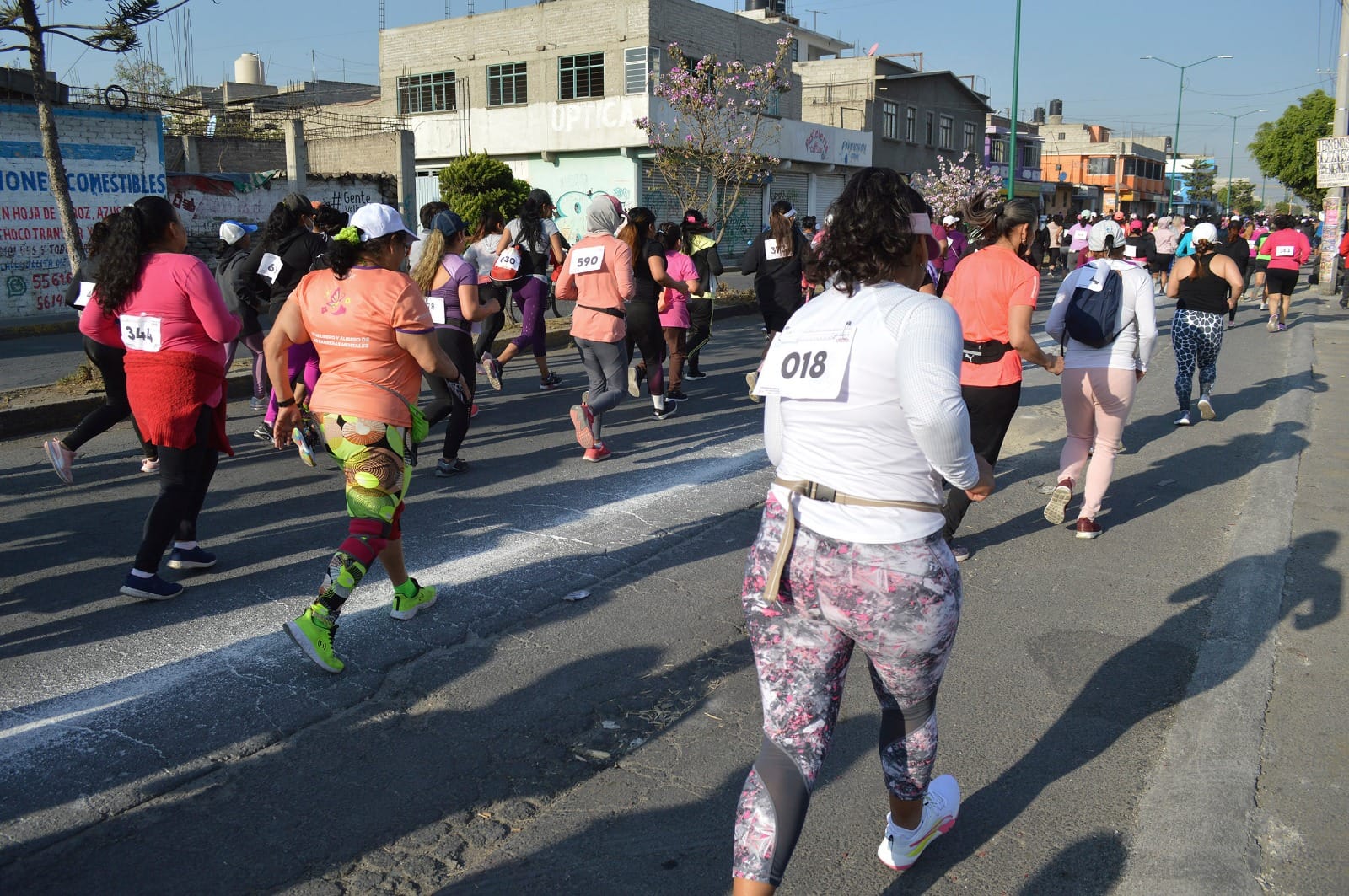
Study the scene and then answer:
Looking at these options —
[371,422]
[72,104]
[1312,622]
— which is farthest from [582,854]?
[72,104]

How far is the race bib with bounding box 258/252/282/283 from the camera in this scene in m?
7.68

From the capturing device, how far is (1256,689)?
161 inches

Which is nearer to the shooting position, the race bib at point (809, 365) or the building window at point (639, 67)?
the race bib at point (809, 365)

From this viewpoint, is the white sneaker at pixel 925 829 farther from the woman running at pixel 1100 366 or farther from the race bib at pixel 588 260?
the race bib at pixel 588 260

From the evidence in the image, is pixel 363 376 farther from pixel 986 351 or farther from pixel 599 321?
pixel 599 321

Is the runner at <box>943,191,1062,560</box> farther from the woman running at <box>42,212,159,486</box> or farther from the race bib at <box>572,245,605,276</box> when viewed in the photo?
the woman running at <box>42,212,159,486</box>

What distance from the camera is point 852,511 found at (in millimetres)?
2436

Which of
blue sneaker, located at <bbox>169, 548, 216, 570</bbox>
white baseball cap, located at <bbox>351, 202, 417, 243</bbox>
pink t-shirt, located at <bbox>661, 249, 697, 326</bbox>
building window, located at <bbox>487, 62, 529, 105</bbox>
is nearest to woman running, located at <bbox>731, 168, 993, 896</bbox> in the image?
white baseball cap, located at <bbox>351, 202, 417, 243</bbox>

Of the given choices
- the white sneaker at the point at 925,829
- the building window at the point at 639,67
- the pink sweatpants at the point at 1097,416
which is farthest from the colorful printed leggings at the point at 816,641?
the building window at the point at 639,67

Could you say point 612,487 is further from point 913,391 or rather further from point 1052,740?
point 913,391

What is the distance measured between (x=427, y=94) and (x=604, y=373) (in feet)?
120

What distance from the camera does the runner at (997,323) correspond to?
534cm

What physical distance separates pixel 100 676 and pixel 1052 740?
3.64 m

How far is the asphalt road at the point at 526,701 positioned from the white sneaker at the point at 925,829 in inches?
2.6
